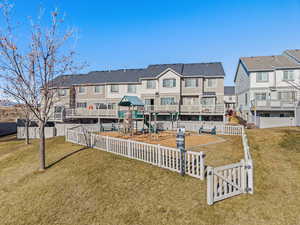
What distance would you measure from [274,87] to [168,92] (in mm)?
16797

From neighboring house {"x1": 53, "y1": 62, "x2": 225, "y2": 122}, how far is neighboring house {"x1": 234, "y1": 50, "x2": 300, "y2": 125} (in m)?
5.30

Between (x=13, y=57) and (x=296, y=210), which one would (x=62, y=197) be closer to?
(x=13, y=57)

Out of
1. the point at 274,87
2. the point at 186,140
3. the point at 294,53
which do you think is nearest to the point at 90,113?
the point at 186,140

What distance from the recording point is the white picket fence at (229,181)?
5.31 m

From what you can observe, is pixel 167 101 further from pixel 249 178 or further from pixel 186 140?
pixel 249 178

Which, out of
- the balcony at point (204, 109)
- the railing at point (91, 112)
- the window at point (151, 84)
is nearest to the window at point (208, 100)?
the balcony at point (204, 109)

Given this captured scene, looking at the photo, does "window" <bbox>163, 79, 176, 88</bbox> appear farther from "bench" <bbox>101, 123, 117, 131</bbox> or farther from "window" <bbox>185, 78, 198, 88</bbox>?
"bench" <bbox>101, 123, 117, 131</bbox>

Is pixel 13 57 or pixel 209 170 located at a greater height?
pixel 13 57

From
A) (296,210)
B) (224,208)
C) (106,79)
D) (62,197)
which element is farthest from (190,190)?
(106,79)

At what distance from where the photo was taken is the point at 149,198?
5.85 metres

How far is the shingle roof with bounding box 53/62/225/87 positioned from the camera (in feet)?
92.7

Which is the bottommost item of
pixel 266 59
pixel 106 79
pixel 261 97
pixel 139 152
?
pixel 139 152

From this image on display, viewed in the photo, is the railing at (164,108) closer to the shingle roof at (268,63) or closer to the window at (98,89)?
the window at (98,89)

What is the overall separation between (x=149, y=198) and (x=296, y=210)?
4.55 metres
